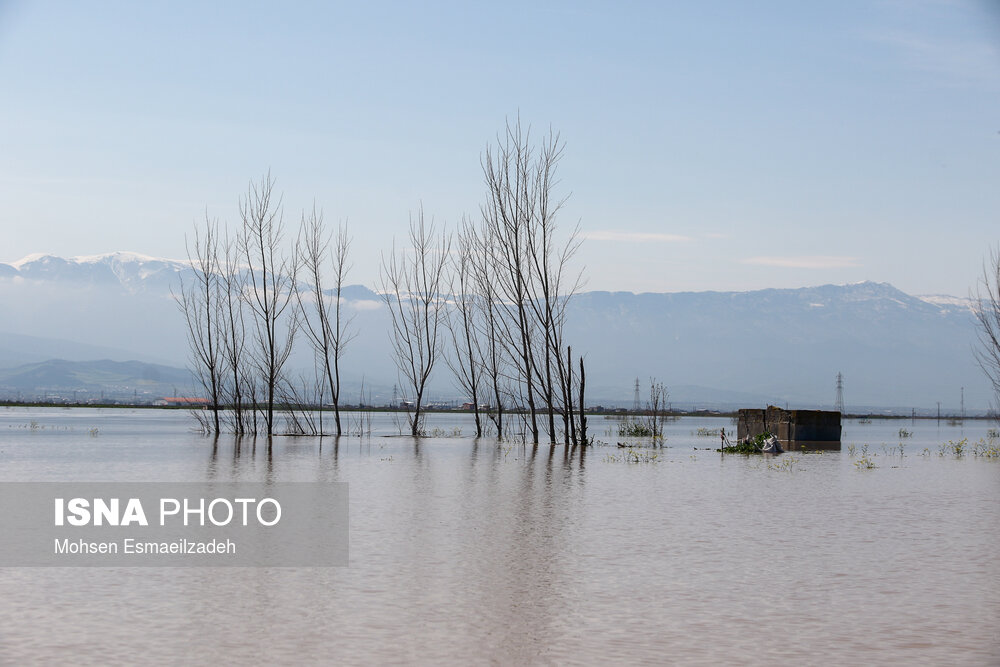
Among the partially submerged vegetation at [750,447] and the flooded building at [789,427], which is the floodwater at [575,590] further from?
the flooded building at [789,427]

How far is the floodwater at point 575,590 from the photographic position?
6.42m

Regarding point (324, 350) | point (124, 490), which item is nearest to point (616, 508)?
point (124, 490)

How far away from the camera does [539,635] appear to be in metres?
6.77

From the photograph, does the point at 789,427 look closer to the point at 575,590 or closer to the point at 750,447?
A: the point at 750,447

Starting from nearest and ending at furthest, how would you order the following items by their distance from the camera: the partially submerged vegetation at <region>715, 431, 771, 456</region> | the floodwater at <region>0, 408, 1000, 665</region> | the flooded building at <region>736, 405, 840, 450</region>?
the floodwater at <region>0, 408, 1000, 665</region>, the partially submerged vegetation at <region>715, 431, 771, 456</region>, the flooded building at <region>736, 405, 840, 450</region>

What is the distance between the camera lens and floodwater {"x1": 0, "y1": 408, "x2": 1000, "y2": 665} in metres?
6.42

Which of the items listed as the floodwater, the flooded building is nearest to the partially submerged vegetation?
the flooded building

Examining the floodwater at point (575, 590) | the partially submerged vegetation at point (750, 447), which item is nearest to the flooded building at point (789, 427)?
the partially submerged vegetation at point (750, 447)

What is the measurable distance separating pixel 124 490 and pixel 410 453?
11691mm

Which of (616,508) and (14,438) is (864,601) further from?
(14,438)

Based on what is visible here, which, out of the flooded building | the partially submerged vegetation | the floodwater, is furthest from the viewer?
the flooded building

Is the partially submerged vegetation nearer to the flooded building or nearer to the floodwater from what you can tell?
the flooded building

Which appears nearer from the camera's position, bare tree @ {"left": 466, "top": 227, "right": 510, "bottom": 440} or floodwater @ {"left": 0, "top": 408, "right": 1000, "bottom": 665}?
floodwater @ {"left": 0, "top": 408, "right": 1000, "bottom": 665}

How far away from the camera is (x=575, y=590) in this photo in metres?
8.17
